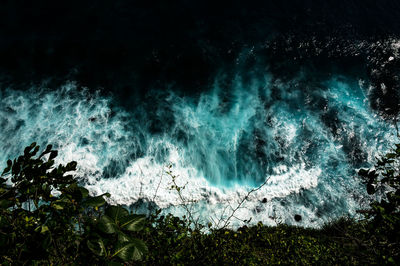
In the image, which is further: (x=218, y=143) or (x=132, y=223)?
(x=218, y=143)

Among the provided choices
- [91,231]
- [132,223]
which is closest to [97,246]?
[91,231]

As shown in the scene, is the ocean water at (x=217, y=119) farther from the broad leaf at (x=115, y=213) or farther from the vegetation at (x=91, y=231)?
the broad leaf at (x=115, y=213)

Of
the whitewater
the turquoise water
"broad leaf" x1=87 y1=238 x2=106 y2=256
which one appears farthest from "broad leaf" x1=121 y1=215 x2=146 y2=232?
the turquoise water

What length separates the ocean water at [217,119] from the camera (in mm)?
6312

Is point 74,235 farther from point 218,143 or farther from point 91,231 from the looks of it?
point 218,143

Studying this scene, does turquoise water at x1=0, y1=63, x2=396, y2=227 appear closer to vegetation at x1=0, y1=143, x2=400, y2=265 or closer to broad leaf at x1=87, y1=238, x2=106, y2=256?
vegetation at x1=0, y1=143, x2=400, y2=265

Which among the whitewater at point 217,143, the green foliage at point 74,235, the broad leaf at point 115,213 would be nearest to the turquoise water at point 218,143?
the whitewater at point 217,143

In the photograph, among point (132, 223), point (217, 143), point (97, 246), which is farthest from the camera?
point (217, 143)

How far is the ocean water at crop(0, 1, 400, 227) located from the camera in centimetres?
631

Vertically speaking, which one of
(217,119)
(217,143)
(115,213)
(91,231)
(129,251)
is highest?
(217,119)

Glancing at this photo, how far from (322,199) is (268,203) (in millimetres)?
1570

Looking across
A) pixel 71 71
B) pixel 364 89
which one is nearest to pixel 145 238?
pixel 71 71

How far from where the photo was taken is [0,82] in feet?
25.3

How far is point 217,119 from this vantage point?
8.10 metres
